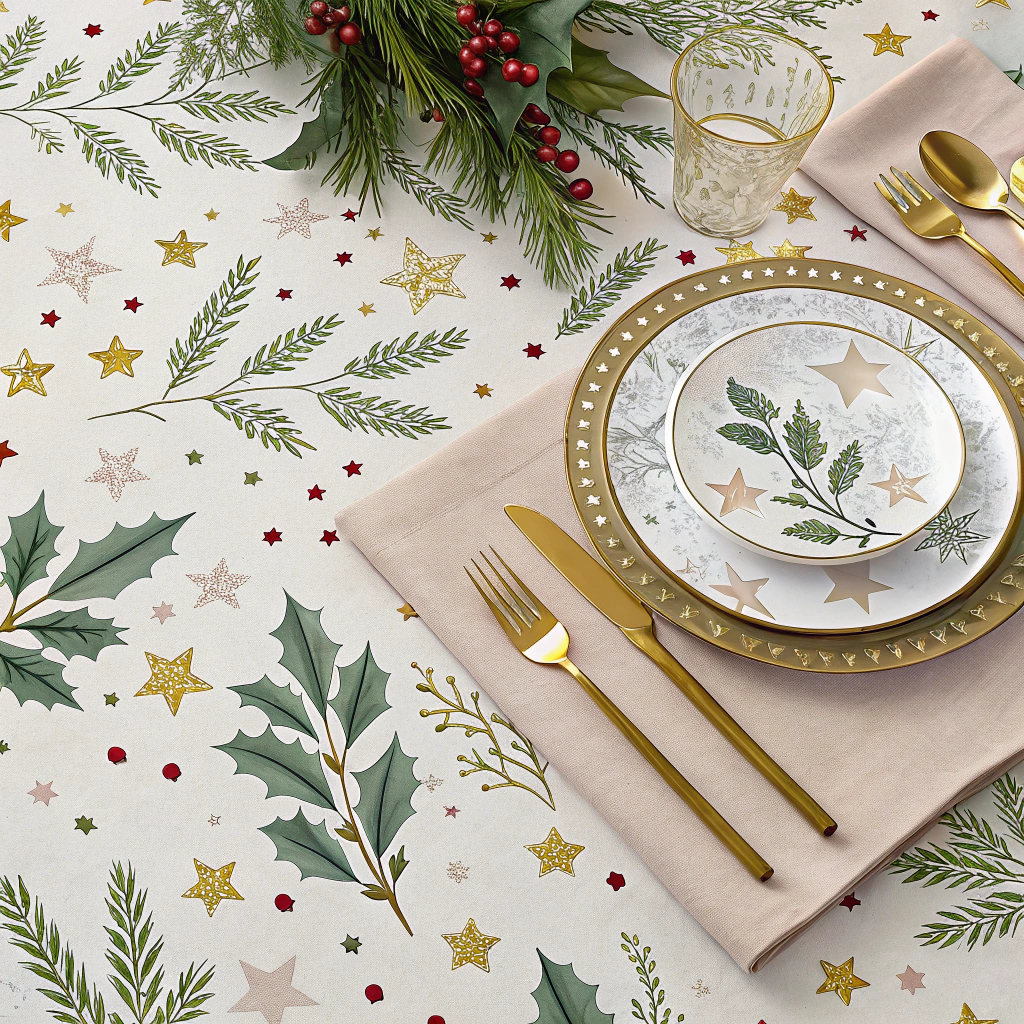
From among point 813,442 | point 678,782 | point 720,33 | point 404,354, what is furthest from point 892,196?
point 678,782

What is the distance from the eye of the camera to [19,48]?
94 centimetres

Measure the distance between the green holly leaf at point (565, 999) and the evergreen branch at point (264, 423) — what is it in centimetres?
43

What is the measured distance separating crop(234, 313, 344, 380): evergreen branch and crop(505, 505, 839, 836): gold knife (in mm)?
241

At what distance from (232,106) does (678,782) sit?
768 mm

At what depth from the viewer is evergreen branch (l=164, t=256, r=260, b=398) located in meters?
0.79

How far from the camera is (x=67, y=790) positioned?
645 mm

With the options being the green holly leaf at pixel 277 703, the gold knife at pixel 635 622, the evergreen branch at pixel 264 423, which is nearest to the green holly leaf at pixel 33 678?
the green holly leaf at pixel 277 703

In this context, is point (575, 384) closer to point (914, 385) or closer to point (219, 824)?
point (914, 385)

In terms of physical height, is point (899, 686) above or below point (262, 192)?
below

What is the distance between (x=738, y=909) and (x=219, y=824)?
0.35 m

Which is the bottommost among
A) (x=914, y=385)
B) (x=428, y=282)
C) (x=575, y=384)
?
(x=914, y=385)

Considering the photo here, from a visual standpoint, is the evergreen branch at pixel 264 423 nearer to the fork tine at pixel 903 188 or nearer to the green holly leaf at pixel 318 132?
the green holly leaf at pixel 318 132

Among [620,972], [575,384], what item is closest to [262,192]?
[575,384]

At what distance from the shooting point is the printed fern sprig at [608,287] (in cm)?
81
